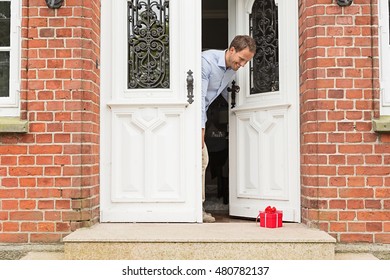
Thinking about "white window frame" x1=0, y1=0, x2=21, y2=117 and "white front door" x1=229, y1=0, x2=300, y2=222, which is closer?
"white window frame" x1=0, y1=0, x2=21, y2=117

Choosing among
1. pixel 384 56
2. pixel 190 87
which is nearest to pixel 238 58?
pixel 190 87

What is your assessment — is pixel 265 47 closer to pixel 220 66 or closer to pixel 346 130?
pixel 220 66

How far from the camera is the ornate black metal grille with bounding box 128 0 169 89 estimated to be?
5133mm

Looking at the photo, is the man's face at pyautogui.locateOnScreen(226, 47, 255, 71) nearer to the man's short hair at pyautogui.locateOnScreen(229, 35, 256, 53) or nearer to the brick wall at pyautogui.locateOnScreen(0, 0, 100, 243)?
the man's short hair at pyautogui.locateOnScreen(229, 35, 256, 53)

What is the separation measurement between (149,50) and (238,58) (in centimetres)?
90

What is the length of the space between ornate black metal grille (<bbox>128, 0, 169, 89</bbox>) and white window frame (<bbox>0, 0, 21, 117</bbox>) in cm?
107

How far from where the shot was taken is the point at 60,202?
463 cm

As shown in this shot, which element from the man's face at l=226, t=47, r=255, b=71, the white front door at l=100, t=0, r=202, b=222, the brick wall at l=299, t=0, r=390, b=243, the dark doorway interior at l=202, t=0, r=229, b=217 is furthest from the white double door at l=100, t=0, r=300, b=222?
the dark doorway interior at l=202, t=0, r=229, b=217

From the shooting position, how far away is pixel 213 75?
5250mm

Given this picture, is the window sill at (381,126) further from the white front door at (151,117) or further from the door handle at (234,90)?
the white front door at (151,117)

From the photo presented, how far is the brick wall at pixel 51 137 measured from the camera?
4.62 m

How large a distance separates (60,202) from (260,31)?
2713mm
